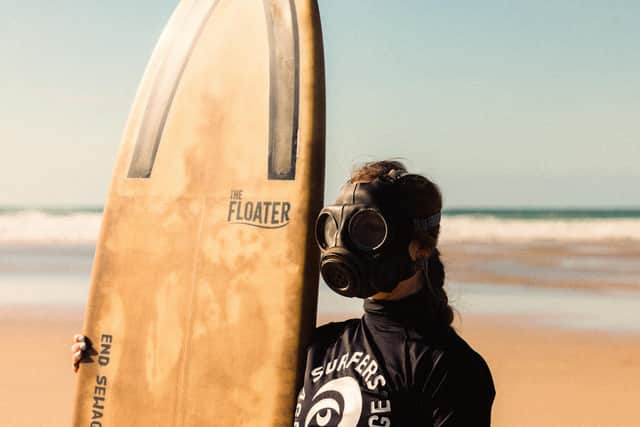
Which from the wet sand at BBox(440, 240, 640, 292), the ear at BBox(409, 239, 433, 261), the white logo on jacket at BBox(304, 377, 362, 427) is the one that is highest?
the ear at BBox(409, 239, 433, 261)

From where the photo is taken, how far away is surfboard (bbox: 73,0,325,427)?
2275mm

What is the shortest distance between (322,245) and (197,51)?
114 centimetres

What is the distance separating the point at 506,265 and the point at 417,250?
11013 millimetres

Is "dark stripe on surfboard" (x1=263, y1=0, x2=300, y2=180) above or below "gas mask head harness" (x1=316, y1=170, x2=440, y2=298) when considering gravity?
above

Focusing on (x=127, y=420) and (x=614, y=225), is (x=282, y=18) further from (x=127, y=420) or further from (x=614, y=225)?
(x=614, y=225)

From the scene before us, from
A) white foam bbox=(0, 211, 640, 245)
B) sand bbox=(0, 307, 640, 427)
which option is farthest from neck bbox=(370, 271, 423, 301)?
white foam bbox=(0, 211, 640, 245)

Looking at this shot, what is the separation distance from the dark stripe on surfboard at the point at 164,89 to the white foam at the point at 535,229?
1548cm

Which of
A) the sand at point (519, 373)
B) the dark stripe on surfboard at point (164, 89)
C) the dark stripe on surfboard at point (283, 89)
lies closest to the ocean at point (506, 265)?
→ the sand at point (519, 373)

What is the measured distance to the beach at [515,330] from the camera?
16.4ft

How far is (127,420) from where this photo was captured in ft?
8.54

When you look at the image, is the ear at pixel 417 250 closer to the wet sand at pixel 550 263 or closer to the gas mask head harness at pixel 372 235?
the gas mask head harness at pixel 372 235

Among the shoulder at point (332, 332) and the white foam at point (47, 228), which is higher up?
the shoulder at point (332, 332)

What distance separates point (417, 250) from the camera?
180 cm

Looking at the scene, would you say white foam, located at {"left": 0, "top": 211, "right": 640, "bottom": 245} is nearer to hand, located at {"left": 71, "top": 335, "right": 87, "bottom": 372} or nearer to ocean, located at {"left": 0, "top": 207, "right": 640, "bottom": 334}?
ocean, located at {"left": 0, "top": 207, "right": 640, "bottom": 334}
